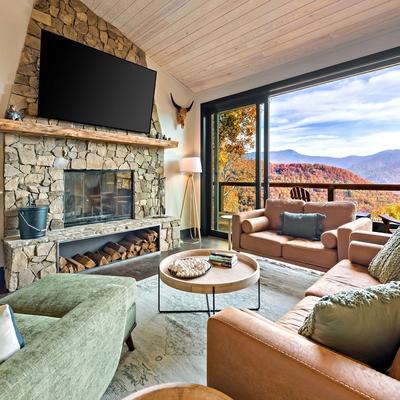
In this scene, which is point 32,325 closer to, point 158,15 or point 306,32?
point 158,15

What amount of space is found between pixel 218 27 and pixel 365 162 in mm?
3049

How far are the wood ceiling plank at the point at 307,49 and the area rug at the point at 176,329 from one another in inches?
110

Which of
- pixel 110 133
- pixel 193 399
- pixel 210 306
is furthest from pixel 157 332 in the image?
pixel 110 133

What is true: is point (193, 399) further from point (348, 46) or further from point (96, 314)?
point (348, 46)

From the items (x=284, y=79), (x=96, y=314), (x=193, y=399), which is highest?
(x=284, y=79)

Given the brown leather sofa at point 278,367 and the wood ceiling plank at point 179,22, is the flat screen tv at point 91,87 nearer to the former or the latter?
the wood ceiling plank at point 179,22

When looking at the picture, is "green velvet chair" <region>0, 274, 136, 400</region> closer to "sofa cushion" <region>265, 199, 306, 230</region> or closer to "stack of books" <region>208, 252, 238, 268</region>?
"stack of books" <region>208, 252, 238, 268</region>

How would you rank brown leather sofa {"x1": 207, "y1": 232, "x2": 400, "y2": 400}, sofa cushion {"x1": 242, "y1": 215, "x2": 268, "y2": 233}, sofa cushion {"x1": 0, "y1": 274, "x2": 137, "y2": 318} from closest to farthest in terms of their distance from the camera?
brown leather sofa {"x1": 207, "y1": 232, "x2": 400, "y2": 400}, sofa cushion {"x1": 0, "y1": 274, "x2": 137, "y2": 318}, sofa cushion {"x1": 242, "y1": 215, "x2": 268, "y2": 233}

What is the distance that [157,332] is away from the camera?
1.95 m

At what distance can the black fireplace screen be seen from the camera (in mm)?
3511

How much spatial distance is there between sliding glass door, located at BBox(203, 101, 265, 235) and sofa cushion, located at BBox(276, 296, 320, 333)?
2.85 meters

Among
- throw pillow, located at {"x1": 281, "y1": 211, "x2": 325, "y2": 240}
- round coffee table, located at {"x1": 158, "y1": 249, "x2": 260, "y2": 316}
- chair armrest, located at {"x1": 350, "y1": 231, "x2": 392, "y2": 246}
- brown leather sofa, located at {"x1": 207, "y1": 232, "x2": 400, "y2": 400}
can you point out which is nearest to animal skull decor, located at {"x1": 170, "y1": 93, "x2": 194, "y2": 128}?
throw pillow, located at {"x1": 281, "y1": 211, "x2": 325, "y2": 240}

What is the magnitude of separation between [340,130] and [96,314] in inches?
191

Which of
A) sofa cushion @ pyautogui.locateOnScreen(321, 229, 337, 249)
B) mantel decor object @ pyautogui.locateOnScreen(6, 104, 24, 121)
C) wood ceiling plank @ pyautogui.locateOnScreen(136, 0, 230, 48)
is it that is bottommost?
sofa cushion @ pyautogui.locateOnScreen(321, 229, 337, 249)
